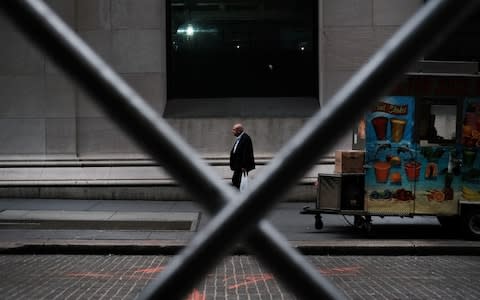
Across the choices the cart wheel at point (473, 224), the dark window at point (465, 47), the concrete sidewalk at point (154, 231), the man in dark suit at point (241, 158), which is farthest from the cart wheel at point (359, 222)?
the dark window at point (465, 47)

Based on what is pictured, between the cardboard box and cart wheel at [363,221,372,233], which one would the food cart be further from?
cart wheel at [363,221,372,233]

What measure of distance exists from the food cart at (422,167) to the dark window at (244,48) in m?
5.24

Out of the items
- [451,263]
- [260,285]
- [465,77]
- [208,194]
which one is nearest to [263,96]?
[465,77]

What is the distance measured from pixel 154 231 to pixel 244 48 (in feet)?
21.0

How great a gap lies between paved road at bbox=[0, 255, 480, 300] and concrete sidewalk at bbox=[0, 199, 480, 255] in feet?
0.64

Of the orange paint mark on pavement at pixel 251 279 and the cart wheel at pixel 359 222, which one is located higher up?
the cart wheel at pixel 359 222

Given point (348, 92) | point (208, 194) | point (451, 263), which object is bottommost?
point (451, 263)

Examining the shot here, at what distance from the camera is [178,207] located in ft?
45.0

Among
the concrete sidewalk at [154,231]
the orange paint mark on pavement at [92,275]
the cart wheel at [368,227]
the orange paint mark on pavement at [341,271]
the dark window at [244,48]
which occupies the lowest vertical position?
the orange paint mark on pavement at [341,271]

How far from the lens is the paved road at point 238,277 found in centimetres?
679

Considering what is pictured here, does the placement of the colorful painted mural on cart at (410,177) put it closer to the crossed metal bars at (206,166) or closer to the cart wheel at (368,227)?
the cart wheel at (368,227)

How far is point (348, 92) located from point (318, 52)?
14623 mm

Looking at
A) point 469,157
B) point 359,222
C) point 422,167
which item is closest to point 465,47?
point 469,157

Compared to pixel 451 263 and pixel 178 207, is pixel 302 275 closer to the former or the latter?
pixel 451 263
